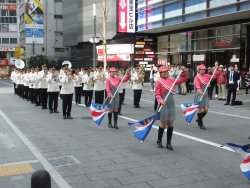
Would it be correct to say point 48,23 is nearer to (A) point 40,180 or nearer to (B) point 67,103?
(B) point 67,103

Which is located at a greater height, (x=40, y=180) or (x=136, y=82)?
(x=136, y=82)

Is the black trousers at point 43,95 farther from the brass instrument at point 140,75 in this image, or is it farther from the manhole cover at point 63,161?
the manhole cover at point 63,161

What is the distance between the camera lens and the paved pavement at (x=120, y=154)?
5516mm

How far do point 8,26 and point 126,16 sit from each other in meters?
56.9

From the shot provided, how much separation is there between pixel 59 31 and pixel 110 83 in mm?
56441

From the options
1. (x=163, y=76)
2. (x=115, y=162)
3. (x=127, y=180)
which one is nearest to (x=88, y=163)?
(x=115, y=162)

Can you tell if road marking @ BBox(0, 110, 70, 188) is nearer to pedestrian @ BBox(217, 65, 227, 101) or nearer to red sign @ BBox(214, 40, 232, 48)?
pedestrian @ BBox(217, 65, 227, 101)

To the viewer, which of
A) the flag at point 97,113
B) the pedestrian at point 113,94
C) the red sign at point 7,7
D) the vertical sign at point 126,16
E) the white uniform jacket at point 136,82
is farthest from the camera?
the red sign at point 7,7

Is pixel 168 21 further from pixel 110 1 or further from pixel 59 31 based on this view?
pixel 59 31

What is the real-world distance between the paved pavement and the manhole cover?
2.2 inches

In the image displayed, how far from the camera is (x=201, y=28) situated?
2662cm

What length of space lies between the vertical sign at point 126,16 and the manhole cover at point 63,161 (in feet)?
85.3

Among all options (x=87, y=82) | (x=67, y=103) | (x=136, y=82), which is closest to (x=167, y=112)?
(x=67, y=103)

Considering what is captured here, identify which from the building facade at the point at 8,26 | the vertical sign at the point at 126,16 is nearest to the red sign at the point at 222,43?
the vertical sign at the point at 126,16
